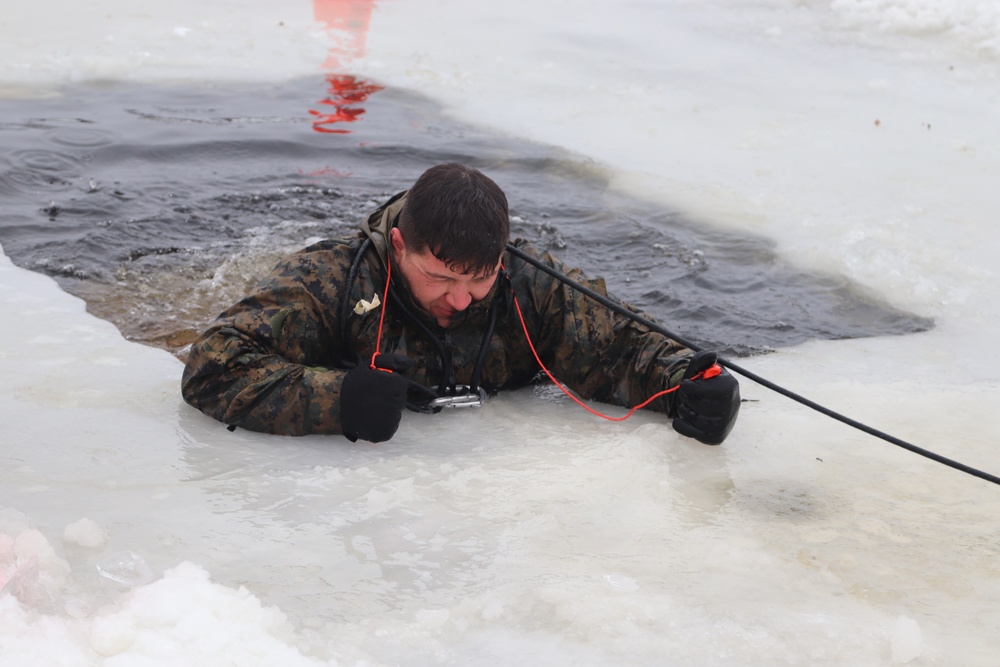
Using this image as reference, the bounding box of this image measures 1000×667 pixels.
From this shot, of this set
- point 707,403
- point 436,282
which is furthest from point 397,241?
point 707,403

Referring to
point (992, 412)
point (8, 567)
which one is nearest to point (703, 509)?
point (992, 412)

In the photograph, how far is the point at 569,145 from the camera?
6625 mm

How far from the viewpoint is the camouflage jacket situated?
290 cm

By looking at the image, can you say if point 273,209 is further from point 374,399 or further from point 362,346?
point 374,399

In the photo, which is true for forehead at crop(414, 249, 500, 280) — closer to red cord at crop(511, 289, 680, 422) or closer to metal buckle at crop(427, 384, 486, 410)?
red cord at crop(511, 289, 680, 422)

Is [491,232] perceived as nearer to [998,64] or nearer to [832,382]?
[832,382]

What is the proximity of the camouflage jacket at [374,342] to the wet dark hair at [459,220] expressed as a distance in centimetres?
24

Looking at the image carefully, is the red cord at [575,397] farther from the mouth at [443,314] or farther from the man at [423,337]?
the mouth at [443,314]

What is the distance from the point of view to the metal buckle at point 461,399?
10.4 feet

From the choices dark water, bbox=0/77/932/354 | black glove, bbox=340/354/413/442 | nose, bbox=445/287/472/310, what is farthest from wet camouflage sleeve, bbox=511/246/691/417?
dark water, bbox=0/77/932/354

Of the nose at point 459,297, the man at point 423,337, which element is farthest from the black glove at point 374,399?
the nose at point 459,297

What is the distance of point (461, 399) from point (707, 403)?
743mm

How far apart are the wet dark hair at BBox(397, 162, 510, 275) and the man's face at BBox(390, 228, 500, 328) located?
0.03m

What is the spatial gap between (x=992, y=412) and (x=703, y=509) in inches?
51.6
